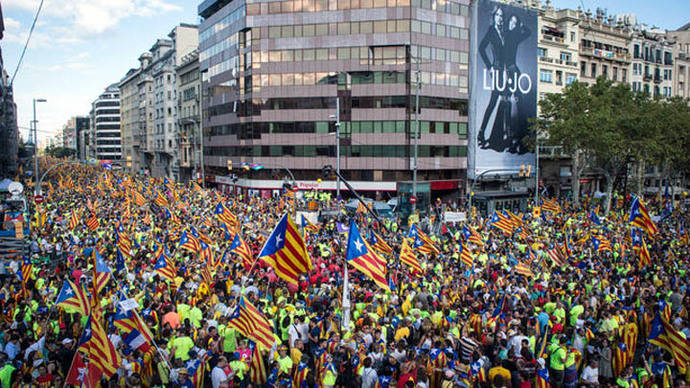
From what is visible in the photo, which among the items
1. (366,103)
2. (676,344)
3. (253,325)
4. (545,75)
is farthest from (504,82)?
(253,325)

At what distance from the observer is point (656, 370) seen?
9.55 metres

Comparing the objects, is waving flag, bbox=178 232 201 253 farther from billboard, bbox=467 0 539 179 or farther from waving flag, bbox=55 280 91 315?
→ billboard, bbox=467 0 539 179

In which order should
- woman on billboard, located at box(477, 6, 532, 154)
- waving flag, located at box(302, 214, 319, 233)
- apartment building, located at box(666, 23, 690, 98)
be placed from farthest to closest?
1. apartment building, located at box(666, 23, 690, 98)
2. woman on billboard, located at box(477, 6, 532, 154)
3. waving flag, located at box(302, 214, 319, 233)

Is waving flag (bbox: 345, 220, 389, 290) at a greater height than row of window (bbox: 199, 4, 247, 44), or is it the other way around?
row of window (bbox: 199, 4, 247, 44)

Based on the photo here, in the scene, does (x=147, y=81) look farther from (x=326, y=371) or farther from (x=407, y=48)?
(x=326, y=371)

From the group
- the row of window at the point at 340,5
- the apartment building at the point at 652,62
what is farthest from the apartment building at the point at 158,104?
the apartment building at the point at 652,62

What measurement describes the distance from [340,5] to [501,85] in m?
19.0

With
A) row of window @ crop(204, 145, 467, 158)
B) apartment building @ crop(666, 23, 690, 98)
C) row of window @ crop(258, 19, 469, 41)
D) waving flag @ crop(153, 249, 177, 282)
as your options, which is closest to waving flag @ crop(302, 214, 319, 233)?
waving flag @ crop(153, 249, 177, 282)

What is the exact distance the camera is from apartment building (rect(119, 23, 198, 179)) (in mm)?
88006

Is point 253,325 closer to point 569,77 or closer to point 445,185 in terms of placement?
point 445,185

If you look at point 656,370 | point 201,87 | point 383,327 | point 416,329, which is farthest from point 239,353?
point 201,87

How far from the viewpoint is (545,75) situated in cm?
5950

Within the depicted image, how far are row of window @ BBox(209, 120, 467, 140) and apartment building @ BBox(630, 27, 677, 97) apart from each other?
112 ft

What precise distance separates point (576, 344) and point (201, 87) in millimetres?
65850
